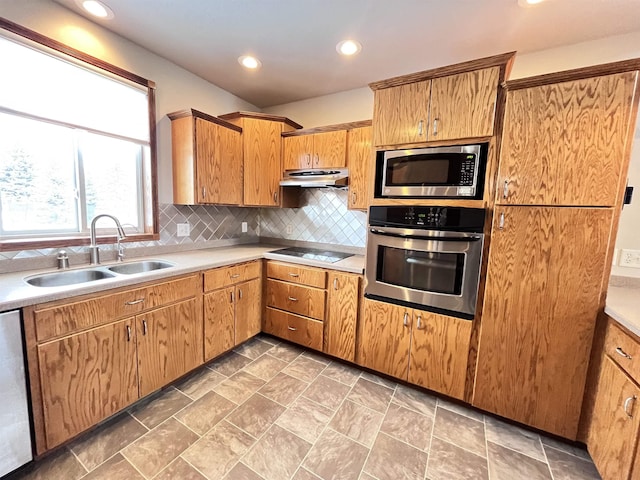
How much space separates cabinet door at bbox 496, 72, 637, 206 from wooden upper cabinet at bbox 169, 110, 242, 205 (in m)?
2.12

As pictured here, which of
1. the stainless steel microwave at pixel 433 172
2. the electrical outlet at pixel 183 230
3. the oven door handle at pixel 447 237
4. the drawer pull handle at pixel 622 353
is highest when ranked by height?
the stainless steel microwave at pixel 433 172

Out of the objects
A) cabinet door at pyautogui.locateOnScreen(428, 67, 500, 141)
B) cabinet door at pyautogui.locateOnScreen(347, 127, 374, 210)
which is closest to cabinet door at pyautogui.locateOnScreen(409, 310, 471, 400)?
cabinet door at pyautogui.locateOnScreen(347, 127, 374, 210)

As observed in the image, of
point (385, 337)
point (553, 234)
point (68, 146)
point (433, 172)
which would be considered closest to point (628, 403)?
point (553, 234)

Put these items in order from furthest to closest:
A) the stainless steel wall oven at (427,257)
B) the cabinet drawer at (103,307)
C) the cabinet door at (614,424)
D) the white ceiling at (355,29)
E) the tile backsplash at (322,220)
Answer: the tile backsplash at (322,220) → the stainless steel wall oven at (427,257) → the white ceiling at (355,29) → the cabinet drawer at (103,307) → the cabinet door at (614,424)

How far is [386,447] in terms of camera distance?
4.87 feet

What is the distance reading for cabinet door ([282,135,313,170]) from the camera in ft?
8.33

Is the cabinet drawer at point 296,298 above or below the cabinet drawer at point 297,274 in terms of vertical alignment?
below

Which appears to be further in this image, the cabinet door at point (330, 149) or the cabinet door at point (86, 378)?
the cabinet door at point (330, 149)

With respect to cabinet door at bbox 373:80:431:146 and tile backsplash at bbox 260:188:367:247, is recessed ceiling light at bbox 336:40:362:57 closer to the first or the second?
cabinet door at bbox 373:80:431:146

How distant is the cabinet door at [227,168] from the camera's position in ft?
7.72

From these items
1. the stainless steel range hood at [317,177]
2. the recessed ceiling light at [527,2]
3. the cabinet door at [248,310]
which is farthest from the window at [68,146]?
the recessed ceiling light at [527,2]

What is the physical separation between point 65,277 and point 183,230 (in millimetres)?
919

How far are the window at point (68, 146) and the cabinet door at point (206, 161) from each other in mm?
367

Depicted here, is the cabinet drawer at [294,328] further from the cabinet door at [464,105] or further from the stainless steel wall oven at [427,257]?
the cabinet door at [464,105]
